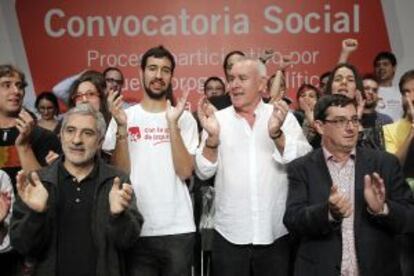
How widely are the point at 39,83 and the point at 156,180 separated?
11.1 ft

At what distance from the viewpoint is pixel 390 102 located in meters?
5.71

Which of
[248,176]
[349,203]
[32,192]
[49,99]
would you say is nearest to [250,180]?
[248,176]

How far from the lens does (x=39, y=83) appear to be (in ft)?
22.3

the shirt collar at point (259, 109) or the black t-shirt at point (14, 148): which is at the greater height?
the shirt collar at point (259, 109)

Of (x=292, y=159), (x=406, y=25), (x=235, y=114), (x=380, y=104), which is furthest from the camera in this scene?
(x=406, y=25)

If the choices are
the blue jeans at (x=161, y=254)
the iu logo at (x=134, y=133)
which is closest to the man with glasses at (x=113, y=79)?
the iu logo at (x=134, y=133)

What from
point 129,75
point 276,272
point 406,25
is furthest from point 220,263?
point 406,25

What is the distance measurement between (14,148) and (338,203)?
171 centimetres

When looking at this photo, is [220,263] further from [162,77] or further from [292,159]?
[162,77]

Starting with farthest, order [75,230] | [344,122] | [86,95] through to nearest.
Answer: [86,95]
[344,122]
[75,230]

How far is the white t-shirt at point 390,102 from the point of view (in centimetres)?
562

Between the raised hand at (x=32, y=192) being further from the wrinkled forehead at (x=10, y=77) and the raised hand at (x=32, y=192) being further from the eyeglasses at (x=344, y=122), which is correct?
the eyeglasses at (x=344, y=122)

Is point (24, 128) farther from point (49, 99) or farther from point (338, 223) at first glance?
point (49, 99)

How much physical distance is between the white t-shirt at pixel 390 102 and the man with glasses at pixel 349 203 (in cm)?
225
